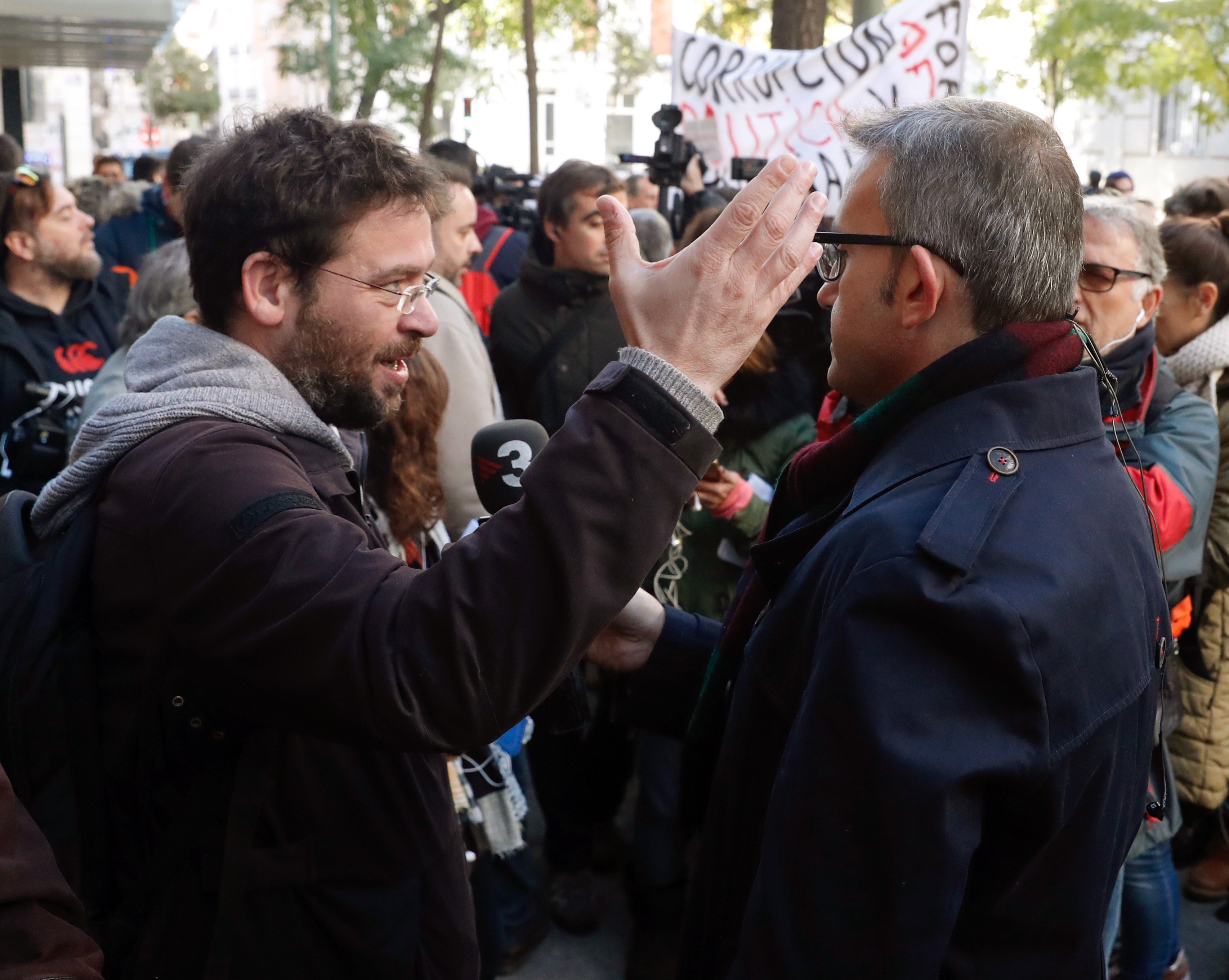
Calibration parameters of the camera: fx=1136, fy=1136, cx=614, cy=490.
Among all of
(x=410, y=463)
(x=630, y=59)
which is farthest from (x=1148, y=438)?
(x=630, y=59)

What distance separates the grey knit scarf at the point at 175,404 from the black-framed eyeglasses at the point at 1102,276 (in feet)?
6.58

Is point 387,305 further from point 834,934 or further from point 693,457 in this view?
point 834,934

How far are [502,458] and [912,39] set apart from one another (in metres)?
4.15

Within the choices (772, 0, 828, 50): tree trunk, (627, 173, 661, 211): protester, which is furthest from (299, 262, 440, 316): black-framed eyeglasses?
(772, 0, 828, 50): tree trunk

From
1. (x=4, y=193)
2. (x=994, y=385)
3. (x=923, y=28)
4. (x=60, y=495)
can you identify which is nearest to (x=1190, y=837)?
(x=994, y=385)

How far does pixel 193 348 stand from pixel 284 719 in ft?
2.18

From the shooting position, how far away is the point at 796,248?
4.14 feet

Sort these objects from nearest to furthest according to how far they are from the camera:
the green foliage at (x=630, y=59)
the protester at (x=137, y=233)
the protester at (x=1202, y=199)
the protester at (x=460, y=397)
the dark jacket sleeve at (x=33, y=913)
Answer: the dark jacket sleeve at (x=33, y=913) < the protester at (x=460, y=397) < the protester at (x=1202, y=199) < the protester at (x=137, y=233) < the green foliage at (x=630, y=59)

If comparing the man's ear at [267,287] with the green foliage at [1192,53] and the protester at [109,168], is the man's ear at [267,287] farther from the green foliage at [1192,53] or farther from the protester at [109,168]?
the green foliage at [1192,53]

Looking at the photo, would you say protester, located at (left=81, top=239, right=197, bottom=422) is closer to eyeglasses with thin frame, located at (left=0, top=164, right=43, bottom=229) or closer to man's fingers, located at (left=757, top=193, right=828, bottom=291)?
eyeglasses with thin frame, located at (left=0, top=164, right=43, bottom=229)

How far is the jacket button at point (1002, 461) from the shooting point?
1411mm

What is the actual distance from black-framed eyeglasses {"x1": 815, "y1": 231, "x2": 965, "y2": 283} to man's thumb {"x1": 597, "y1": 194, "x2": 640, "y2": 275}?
0.25 meters

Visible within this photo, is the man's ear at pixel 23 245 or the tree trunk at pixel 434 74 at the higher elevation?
the tree trunk at pixel 434 74

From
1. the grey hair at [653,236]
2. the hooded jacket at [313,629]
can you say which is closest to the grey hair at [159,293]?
the hooded jacket at [313,629]
